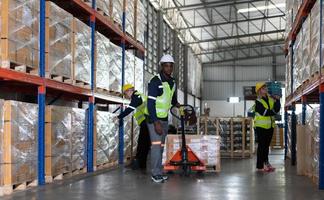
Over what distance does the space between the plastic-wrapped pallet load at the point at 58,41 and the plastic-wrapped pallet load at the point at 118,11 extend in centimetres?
261

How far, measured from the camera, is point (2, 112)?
Answer: 5891mm

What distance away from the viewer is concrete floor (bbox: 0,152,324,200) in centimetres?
593

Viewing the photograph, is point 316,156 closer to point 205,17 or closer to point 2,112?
point 2,112

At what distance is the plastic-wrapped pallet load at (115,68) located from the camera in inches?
408

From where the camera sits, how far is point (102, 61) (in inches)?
382

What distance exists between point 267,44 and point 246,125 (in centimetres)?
2134

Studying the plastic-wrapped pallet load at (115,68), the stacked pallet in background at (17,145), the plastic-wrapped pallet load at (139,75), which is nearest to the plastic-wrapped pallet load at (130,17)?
the plastic-wrapped pallet load at (139,75)

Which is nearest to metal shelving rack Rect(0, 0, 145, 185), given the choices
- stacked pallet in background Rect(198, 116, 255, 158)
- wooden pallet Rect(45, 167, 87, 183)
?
wooden pallet Rect(45, 167, 87, 183)

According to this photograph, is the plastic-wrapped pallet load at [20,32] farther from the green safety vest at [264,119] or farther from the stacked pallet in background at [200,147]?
the green safety vest at [264,119]

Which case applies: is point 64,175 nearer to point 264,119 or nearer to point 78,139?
point 78,139

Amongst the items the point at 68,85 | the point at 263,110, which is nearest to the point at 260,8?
the point at 263,110

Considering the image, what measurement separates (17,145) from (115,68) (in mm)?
4670

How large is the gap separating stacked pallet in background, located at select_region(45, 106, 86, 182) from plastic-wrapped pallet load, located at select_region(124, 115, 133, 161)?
A: 96.7 inches

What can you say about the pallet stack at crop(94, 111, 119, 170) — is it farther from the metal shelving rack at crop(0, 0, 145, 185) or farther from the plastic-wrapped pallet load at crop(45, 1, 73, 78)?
the plastic-wrapped pallet load at crop(45, 1, 73, 78)
